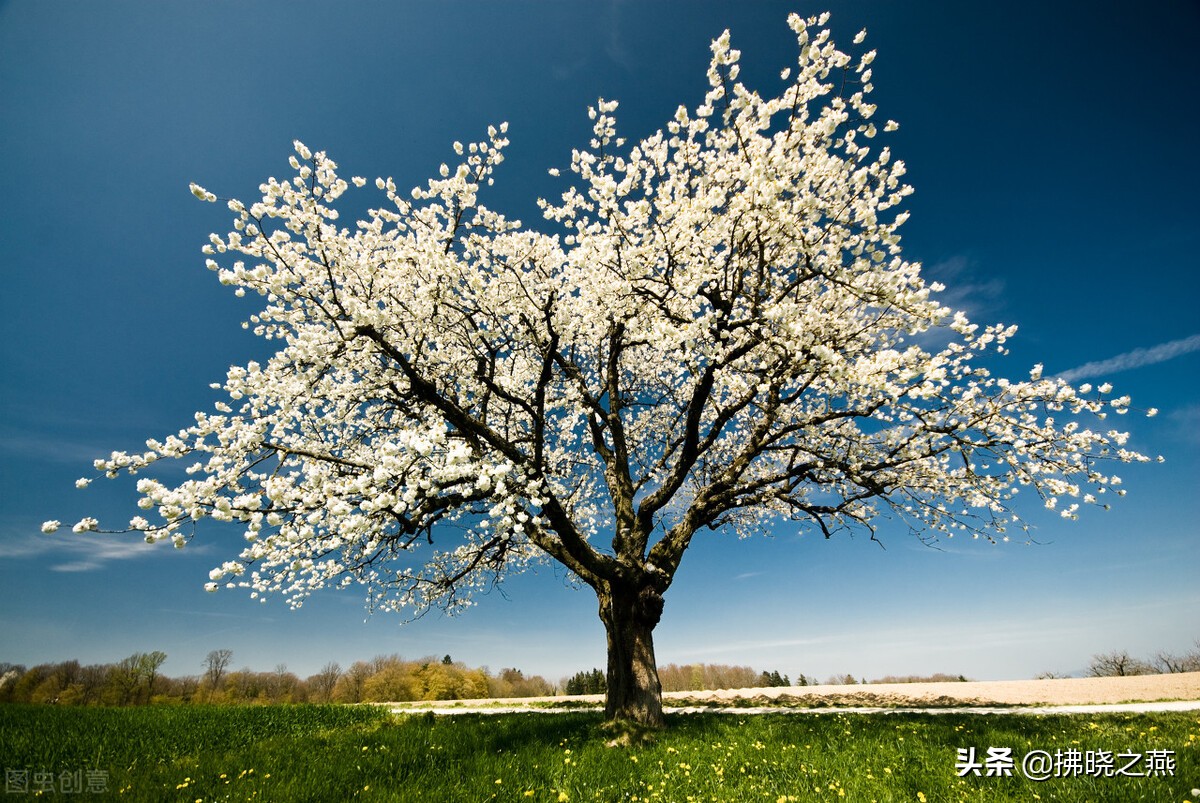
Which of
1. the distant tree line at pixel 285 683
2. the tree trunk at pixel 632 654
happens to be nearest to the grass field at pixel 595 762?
the tree trunk at pixel 632 654

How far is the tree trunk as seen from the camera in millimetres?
10789

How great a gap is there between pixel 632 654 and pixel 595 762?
A: 4.37 metres

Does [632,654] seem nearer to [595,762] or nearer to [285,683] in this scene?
[595,762]

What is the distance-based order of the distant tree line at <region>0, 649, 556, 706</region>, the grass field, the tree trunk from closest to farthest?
the grass field, the tree trunk, the distant tree line at <region>0, 649, 556, 706</region>

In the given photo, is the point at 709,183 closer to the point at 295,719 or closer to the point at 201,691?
the point at 295,719

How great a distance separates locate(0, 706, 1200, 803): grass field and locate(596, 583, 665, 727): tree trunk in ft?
3.44

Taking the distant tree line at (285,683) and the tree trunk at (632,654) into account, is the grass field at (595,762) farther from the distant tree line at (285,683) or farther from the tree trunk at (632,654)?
the distant tree line at (285,683)

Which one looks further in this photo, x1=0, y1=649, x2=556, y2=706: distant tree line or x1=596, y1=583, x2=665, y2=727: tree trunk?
x1=0, y1=649, x2=556, y2=706: distant tree line

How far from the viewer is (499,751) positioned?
7680 millimetres

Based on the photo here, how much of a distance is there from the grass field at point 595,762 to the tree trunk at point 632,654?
41.3 inches

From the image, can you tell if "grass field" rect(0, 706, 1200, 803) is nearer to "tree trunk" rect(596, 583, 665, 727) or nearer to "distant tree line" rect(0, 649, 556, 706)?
"tree trunk" rect(596, 583, 665, 727)

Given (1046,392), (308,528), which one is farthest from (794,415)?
(308,528)

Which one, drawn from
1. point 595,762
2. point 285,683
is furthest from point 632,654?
point 285,683

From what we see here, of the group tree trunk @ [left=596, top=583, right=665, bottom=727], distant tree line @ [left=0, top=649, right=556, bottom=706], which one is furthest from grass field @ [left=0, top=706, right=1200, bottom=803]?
distant tree line @ [left=0, top=649, right=556, bottom=706]
